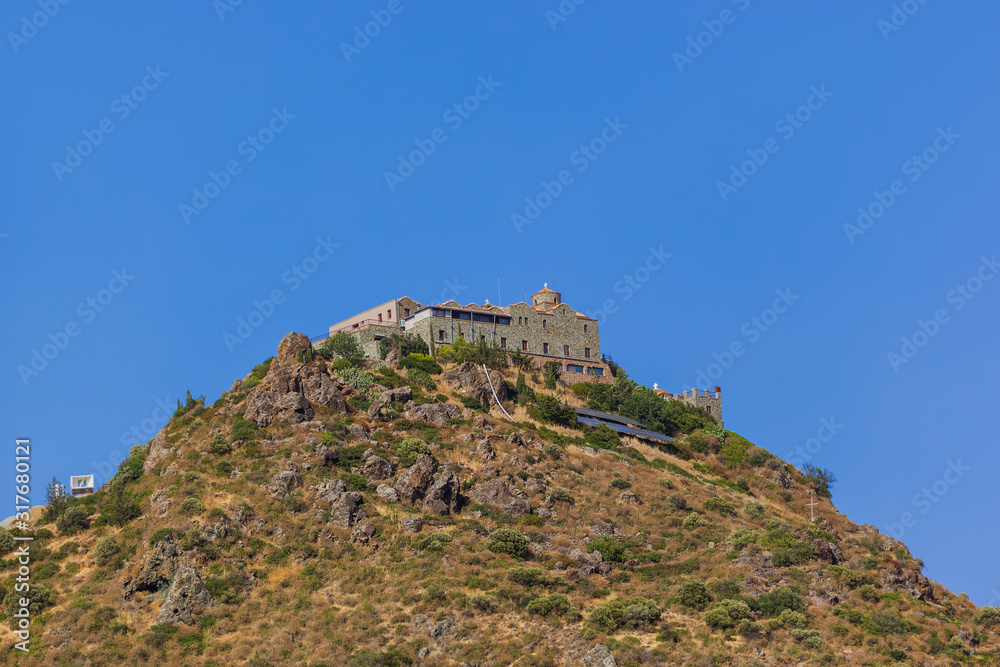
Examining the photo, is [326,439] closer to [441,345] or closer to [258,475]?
[258,475]

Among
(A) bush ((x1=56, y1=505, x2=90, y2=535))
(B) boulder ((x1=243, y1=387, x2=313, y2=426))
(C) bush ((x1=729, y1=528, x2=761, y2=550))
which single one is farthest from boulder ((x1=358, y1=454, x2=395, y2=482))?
(C) bush ((x1=729, y1=528, x2=761, y2=550))

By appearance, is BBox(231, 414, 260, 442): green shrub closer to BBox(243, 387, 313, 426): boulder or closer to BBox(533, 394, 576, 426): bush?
BBox(243, 387, 313, 426): boulder

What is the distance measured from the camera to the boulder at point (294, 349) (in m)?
101

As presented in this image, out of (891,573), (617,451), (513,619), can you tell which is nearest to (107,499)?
(513,619)

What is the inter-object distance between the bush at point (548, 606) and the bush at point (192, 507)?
80.9 ft

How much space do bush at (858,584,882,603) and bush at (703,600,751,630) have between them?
Answer: 912cm

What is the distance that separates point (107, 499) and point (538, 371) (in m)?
48.0

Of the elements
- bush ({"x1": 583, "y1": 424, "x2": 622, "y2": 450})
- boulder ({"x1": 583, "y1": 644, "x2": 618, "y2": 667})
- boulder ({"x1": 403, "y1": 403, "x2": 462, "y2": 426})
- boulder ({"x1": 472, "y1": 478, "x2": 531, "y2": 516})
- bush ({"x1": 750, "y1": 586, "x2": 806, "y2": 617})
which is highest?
bush ({"x1": 583, "y1": 424, "x2": 622, "y2": 450})

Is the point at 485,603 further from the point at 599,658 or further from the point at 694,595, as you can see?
the point at 694,595

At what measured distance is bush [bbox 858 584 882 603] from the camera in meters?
76.4

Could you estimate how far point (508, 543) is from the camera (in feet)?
266

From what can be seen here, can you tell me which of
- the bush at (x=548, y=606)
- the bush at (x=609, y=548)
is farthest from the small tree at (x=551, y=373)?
the bush at (x=548, y=606)

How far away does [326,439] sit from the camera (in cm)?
9075

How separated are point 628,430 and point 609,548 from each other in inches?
1204
